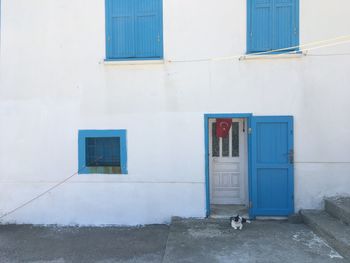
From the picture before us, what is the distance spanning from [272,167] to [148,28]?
3508mm

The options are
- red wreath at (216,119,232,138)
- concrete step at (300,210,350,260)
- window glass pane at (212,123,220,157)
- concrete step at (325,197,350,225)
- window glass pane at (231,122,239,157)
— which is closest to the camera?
concrete step at (300,210,350,260)

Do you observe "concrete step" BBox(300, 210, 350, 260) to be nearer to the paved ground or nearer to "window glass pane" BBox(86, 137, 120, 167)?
the paved ground

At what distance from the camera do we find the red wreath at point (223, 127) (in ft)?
26.5

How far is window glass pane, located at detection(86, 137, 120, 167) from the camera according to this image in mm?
7852

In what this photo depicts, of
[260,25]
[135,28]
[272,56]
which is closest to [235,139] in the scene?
[272,56]

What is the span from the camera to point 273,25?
289 inches

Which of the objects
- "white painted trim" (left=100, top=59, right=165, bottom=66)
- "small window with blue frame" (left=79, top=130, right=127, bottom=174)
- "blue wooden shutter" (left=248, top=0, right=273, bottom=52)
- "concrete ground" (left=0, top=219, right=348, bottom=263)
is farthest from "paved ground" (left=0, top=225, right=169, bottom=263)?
"blue wooden shutter" (left=248, top=0, right=273, bottom=52)

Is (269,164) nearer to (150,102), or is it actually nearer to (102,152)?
(150,102)

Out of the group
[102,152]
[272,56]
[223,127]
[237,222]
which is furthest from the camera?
[223,127]

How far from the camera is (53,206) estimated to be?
7.89 meters

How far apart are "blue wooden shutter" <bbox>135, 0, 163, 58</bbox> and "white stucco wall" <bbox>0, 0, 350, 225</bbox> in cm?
16

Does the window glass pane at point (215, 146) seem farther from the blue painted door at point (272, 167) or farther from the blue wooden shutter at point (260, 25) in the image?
the blue wooden shutter at point (260, 25)

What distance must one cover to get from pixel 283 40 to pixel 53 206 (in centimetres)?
546

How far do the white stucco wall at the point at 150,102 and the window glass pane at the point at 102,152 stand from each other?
0.28 metres
